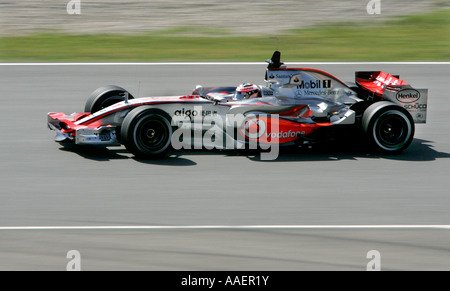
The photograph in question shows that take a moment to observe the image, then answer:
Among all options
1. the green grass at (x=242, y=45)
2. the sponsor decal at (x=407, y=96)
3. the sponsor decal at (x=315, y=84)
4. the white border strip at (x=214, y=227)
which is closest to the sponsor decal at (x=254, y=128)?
the sponsor decal at (x=315, y=84)

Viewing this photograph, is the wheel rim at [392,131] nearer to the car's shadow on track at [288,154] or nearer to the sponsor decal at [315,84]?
the car's shadow on track at [288,154]

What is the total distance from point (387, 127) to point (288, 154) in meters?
1.35

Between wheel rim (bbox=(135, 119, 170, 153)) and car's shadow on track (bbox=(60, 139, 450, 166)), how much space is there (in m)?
0.19

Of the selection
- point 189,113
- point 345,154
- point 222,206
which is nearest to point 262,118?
point 189,113

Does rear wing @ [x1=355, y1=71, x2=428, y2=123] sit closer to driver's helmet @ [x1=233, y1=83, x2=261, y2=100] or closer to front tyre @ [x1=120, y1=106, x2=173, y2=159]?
driver's helmet @ [x1=233, y1=83, x2=261, y2=100]

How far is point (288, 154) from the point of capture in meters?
9.30

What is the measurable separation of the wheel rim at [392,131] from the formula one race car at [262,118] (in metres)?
0.01

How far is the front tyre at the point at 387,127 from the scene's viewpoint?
9.02 meters

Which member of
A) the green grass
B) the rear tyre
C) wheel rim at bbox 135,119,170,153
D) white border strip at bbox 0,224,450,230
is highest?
the green grass

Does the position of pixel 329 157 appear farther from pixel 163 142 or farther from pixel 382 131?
pixel 163 142

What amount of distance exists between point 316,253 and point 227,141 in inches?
130

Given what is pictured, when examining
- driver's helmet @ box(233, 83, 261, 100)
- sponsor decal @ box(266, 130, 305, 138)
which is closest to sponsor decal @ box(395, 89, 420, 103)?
sponsor decal @ box(266, 130, 305, 138)

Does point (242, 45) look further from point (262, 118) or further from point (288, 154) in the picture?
point (262, 118)

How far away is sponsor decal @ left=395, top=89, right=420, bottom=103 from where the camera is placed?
9430mm
